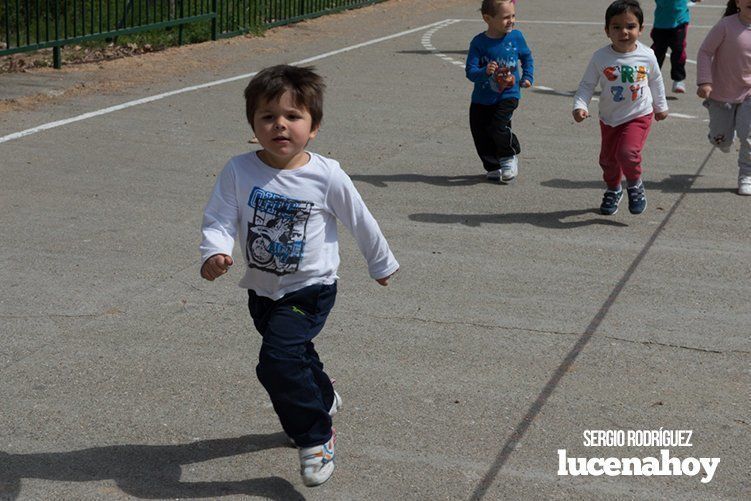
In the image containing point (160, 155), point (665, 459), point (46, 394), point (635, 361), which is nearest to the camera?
point (665, 459)

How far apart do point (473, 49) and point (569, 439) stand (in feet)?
16.5

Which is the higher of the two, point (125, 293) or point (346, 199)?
point (346, 199)

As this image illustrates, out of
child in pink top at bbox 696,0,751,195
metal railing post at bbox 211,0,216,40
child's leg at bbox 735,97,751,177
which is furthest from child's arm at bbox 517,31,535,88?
metal railing post at bbox 211,0,216,40

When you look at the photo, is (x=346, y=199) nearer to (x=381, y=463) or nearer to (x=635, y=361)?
(x=381, y=463)

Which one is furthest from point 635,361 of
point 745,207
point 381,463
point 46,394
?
point 745,207

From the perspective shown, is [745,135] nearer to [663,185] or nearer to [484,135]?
[663,185]

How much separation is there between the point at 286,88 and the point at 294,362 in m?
0.96

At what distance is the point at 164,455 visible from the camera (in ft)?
14.6

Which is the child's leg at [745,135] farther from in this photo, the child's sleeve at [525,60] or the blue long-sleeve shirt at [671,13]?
the blue long-sleeve shirt at [671,13]

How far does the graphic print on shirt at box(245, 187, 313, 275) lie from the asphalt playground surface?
2.48 feet

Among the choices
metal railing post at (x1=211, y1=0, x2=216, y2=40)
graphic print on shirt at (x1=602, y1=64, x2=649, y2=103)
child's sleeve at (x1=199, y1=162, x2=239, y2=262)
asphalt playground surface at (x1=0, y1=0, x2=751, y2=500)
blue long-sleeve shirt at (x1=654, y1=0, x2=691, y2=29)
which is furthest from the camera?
metal railing post at (x1=211, y1=0, x2=216, y2=40)

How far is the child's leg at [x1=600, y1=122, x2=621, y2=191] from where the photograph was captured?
8273 millimetres

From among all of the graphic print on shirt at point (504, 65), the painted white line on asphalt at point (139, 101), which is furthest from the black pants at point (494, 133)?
the painted white line on asphalt at point (139, 101)

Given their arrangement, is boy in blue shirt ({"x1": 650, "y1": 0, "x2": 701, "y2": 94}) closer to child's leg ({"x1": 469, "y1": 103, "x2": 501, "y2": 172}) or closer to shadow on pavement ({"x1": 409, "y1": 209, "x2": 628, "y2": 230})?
child's leg ({"x1": 469, "y1": 103, "x2": 501, "y2": 172})
